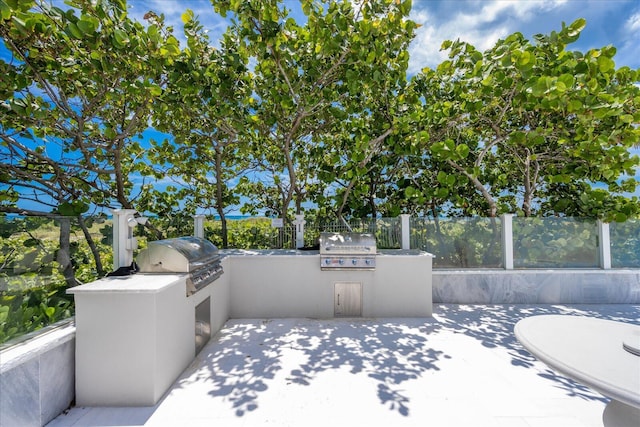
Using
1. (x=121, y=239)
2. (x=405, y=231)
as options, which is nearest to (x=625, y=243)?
(x=405, y=231)

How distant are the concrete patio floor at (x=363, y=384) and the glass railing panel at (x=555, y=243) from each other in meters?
2.59

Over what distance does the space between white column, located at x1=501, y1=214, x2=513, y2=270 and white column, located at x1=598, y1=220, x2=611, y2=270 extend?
2.09 m

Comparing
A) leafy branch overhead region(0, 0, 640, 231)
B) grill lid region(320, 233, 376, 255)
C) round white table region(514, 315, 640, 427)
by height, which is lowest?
round white table region(514, 315, 640, 427)

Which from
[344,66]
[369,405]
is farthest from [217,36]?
[369,405]

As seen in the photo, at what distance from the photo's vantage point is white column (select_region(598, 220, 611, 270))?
6.14 meters

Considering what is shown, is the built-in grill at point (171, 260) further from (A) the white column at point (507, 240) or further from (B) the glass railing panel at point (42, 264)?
(A) the white column at point (507, 240)

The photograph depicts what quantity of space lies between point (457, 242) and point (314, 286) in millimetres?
3570

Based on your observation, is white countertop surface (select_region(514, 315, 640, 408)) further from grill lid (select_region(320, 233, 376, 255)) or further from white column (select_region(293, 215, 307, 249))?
white column (select_region(293, 215, 307, 249))

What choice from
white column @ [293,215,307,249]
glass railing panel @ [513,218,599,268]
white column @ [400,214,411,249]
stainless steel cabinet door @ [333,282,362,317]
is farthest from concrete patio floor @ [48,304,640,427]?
glass railing panel @ [513,218,599,268]

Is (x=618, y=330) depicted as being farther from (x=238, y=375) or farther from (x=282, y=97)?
(x=282, y=97)

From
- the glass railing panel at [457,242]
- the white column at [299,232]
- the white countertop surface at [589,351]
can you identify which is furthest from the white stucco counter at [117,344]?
the glass railing panel at [457,242]

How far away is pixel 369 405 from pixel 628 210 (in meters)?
7.66

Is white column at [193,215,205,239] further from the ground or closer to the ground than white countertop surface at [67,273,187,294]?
further from the ground

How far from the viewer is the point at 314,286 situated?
16.3ft
